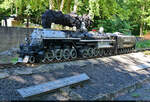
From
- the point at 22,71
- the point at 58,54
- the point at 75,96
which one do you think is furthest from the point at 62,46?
the point at 75,96

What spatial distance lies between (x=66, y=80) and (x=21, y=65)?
8.50ft

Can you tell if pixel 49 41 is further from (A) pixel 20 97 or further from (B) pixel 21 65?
(A) pixel 20 97

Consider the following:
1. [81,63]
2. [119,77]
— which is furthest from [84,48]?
[119,77]

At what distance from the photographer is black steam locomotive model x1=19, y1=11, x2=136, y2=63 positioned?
756 cm

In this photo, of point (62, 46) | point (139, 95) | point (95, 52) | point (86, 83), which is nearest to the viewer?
point (139, 95)

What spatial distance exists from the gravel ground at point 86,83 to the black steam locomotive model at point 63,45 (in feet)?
3.98

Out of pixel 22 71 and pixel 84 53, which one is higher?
pixel 84 53

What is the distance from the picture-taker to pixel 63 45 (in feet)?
28.0

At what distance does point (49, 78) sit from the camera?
588 centimetres

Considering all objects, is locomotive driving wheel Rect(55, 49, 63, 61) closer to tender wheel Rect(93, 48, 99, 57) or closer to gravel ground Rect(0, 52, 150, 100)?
gravel ground Rect(0, 52, 150, 100)

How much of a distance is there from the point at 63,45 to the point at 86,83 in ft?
10.7

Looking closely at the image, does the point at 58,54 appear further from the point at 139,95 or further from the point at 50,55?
the point at 139,95

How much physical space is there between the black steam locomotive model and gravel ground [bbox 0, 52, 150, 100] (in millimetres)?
1212

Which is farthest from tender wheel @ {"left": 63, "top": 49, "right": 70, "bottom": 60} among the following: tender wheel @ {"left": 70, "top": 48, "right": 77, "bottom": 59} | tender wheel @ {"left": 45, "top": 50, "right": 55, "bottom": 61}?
tender wheel @ {"left": 45, "top": 50, "right": 55, "bottom": 61}
